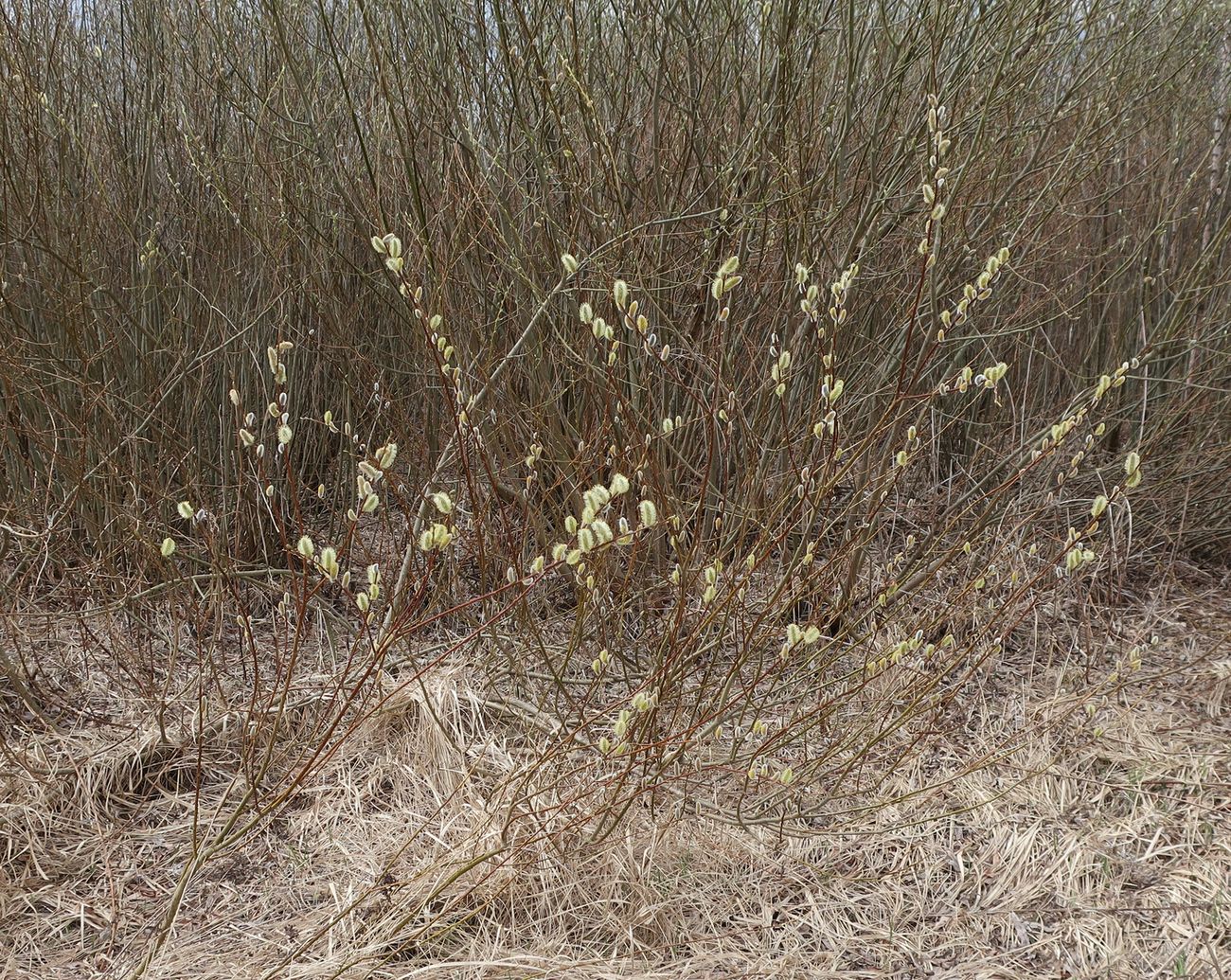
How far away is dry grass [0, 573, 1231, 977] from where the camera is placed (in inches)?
87.7

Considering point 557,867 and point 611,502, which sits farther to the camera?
point 611,502

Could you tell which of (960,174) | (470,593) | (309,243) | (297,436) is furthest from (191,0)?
(960,174)

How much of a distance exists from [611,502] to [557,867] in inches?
38.8

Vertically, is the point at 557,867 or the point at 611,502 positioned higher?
the point at 611,502

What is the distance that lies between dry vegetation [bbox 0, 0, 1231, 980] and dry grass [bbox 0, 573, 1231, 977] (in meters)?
0.01

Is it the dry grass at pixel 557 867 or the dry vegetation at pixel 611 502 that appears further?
the dry vegetation at pixel 611 502

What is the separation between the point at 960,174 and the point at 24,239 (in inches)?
121

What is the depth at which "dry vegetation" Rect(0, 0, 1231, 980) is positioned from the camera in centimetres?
233

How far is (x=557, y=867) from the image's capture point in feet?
7.86

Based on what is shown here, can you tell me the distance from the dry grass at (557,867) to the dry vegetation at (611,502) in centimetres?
1

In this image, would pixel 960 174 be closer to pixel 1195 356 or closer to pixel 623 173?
pixel 623 173

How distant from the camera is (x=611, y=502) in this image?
2756mm

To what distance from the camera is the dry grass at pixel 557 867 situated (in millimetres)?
2229

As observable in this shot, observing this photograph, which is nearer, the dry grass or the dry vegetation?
the dry grass
